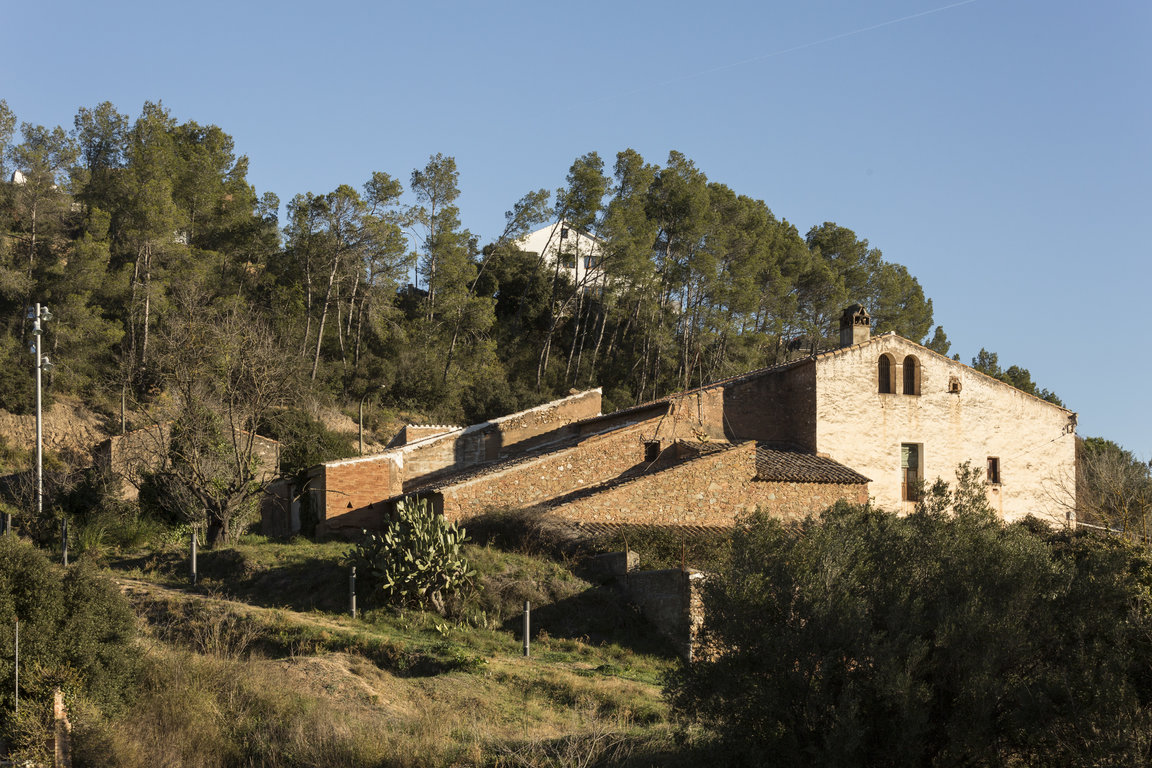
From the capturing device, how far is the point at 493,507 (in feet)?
72.4

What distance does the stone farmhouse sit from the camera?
75.2ft

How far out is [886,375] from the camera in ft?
94.9

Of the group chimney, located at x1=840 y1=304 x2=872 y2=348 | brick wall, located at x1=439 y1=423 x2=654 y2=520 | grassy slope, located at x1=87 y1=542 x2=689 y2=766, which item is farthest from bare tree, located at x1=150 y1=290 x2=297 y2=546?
chimney, located at x1=840 y1=304 x2=872 y2=348

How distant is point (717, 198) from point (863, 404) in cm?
2358

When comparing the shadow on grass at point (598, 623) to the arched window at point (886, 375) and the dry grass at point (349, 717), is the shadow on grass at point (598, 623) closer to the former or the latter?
the dry grass at point (349, 717)

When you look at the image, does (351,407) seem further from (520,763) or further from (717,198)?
(520,763)

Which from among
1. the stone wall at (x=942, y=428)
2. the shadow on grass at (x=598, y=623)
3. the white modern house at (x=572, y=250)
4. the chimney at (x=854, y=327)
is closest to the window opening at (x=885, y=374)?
the stone wall at (x=942, y=428)

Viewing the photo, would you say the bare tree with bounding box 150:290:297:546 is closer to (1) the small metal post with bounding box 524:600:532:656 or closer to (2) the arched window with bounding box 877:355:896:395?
(1) the small metal post with bounding box 524:600:532:656

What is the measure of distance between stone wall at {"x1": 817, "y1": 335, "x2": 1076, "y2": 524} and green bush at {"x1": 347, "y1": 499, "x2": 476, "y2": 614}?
43.0ft

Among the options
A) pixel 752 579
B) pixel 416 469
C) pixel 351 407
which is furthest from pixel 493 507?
pixel 351 407

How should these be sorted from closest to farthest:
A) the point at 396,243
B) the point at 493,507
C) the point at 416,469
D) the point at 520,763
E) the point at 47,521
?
the point at 520,763 < the point at 493,507 < the point at 47,521 < the point at 416,469 < the point at 396,243

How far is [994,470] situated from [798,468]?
811 centimetres

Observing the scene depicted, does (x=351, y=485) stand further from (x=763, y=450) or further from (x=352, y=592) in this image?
(x=763, y=450)

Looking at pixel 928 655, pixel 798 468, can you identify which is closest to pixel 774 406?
pixel 798 468
